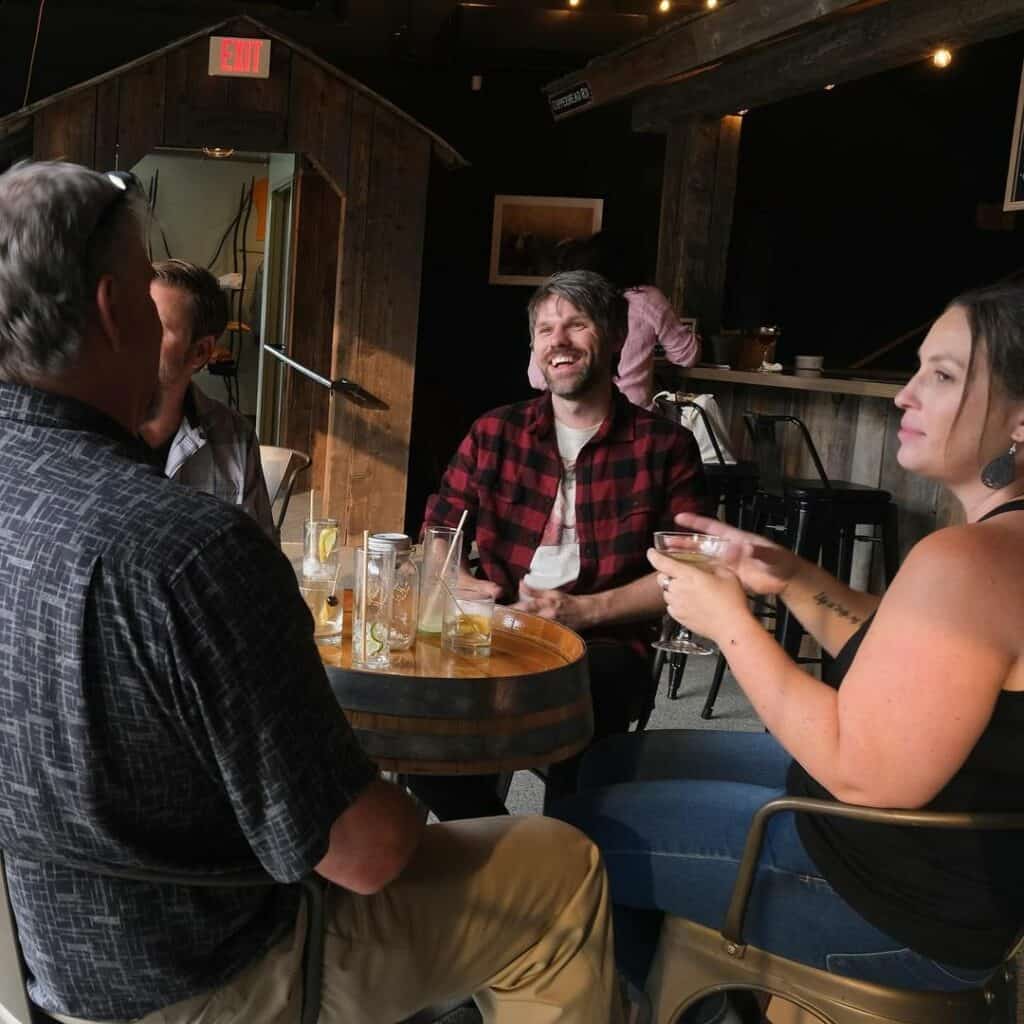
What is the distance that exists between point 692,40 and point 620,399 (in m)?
3.59

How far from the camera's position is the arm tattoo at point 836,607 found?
1.91 m

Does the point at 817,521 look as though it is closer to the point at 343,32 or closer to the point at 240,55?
the point at 240,55

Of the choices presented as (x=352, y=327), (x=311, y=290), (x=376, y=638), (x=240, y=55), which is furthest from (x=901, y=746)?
(x=311, y=290)

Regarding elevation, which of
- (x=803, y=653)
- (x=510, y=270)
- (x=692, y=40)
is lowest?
(x=803, y=653)

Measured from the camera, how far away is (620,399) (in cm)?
288

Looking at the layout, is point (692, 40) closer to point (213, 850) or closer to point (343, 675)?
point (343, 675)

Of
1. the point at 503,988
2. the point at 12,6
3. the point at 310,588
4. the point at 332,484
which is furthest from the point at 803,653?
the point at 12,6

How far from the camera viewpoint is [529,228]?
8023 millimetres

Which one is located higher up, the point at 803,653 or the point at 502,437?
the point at 502,437

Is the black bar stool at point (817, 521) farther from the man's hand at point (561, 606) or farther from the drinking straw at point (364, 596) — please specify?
the drinking straw at point (364, 596)

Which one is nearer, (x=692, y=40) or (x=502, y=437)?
(x=502, y=437)

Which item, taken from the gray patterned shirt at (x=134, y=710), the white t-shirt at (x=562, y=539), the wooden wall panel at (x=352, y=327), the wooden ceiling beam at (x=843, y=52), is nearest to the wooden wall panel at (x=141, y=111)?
the wooden wall panel at (x=352, y=327)

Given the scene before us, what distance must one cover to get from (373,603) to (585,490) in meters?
0.89

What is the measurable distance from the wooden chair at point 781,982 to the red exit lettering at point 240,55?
5230 mm
